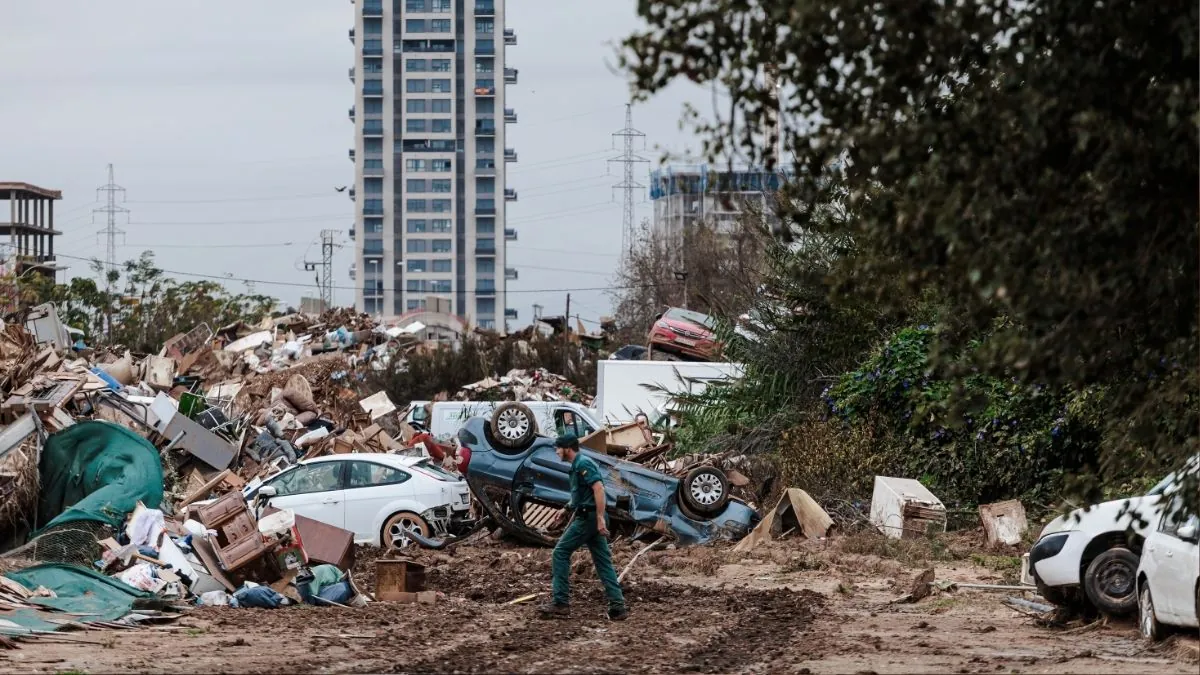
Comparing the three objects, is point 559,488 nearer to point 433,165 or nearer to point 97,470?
point 97,470

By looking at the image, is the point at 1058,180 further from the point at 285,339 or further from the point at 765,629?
the point at 285,339

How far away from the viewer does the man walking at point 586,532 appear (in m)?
15.1

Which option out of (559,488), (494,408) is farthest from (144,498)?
(494,408)

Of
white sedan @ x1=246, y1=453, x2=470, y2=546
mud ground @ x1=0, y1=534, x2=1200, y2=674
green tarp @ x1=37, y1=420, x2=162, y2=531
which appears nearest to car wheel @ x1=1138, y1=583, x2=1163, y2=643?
mud ground @ x1=0, y1=534, x2=1200, y2=674

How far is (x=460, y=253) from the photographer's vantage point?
158375 mm

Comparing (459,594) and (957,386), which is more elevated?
(957,386)

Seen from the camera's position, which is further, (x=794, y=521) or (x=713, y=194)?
(x=794, y=521)

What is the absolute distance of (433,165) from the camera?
158375mm

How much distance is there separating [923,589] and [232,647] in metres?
7.80

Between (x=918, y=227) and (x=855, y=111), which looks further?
(x=855, y=111)

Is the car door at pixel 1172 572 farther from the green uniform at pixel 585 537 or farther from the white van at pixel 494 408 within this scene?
the white van at pixel 494 408

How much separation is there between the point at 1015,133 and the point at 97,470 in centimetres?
1634

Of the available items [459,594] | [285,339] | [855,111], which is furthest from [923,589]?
[285,339]

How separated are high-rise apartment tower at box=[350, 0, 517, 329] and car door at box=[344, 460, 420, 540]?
133 metres
